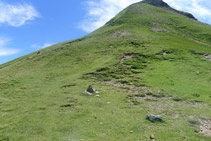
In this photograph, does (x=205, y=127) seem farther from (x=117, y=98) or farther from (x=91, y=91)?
(x=91, y=91)

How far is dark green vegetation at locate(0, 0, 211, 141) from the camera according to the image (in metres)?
11.6

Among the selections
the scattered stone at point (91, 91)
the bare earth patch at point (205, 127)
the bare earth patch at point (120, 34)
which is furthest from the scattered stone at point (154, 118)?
the bare earth patch at point (120, 34)

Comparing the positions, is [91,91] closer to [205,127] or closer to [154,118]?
[154,118]

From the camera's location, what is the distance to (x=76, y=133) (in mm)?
11562

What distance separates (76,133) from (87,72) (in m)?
18.4

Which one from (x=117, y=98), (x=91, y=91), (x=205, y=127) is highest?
(x=91, y=91)

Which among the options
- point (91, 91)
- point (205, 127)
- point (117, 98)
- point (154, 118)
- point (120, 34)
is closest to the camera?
point (205, 127)

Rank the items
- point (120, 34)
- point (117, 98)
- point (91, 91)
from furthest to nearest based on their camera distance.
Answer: point (120, 34), point (91, 91), point (117, 98)

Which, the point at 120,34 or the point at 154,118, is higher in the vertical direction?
the point at 120,34

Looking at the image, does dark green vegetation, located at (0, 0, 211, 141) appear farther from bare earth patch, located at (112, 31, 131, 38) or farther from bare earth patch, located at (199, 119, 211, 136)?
bare earth patch, located at (112, 31, 131, 38)

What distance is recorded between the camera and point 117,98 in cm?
1822

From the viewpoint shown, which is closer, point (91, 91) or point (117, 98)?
Answer: point (117, 98)

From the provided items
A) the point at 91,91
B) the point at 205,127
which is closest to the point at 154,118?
the point at 205,127

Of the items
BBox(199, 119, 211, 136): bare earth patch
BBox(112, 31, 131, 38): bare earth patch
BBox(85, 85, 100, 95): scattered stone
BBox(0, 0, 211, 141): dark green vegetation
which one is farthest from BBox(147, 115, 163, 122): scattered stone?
BBox(112, 31, 131, 38): bare earth patch
